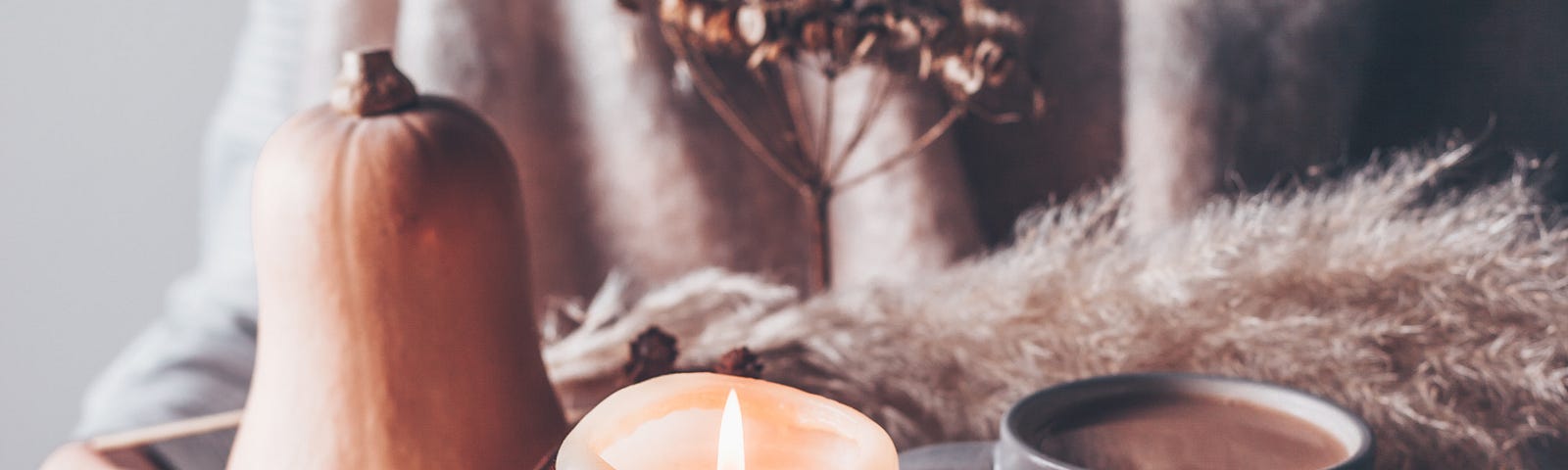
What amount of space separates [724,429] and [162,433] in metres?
0.31

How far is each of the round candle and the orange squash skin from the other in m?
0.12

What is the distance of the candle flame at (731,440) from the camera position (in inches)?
10.6

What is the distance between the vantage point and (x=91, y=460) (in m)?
0.44

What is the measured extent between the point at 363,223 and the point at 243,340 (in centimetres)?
33

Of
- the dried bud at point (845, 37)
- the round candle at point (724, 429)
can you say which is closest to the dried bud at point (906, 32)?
the dried bud at point (845, 37)

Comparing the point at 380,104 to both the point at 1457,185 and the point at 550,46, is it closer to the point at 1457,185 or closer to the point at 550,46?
the point at 550,46

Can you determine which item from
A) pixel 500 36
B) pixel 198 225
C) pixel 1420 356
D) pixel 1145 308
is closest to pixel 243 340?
pixel 198 225

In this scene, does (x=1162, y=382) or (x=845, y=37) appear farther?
(x=845, y=37)

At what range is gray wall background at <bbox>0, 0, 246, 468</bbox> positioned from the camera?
25.6 inches

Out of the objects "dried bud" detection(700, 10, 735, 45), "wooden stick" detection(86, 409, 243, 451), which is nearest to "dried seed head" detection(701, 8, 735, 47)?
"dried bud" detection(700, 10, 735, 45)

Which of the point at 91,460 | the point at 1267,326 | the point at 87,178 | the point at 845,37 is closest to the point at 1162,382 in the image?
the point at 1267,326

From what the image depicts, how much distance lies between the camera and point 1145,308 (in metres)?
0.49

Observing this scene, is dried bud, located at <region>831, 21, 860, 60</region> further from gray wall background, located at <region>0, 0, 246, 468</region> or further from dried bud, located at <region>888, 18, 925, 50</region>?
gray wall background, located at <region>0, 0, 246, 468</region>

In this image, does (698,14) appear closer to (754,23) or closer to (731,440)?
(754,23)
